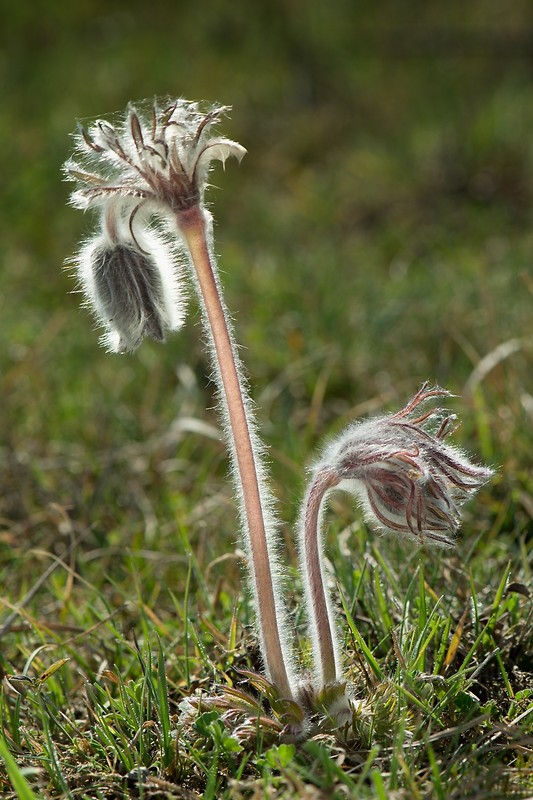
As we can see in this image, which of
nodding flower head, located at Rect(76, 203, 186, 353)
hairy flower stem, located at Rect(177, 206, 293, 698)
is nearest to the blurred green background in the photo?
hairy flower stem, located at Rect(177, 206, 293, 698)

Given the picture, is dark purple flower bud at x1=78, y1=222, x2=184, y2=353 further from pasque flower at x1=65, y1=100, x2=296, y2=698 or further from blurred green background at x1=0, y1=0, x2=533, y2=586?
blurred green background at x1=0, y1=0, x2=533, y2=586

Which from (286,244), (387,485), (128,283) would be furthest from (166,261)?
(286,244)

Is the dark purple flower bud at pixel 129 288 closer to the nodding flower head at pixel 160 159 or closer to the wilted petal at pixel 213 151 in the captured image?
the nodding flower head at pixel 160 159

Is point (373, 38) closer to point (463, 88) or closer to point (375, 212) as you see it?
point (463, 88)

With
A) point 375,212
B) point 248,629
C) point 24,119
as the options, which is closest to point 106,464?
point 248,629

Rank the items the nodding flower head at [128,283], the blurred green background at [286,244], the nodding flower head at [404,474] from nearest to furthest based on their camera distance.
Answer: the nodding flower head at [404,474], the nodding flower head at [128,283], the blurred green background at [286,244]

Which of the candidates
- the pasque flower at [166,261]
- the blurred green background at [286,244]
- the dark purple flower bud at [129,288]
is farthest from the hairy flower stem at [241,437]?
the blurred green background at [286,244]
